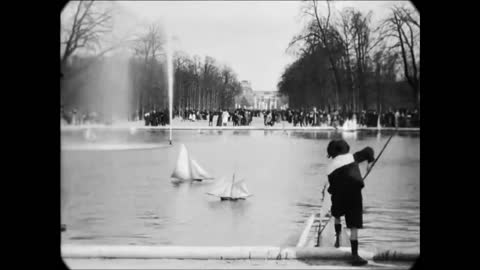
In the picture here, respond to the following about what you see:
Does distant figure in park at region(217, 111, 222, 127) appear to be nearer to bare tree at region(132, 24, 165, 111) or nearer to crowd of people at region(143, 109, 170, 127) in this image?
crowd of people at region(143, 109, 170, 127)

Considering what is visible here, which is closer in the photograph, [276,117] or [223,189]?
[223,189]

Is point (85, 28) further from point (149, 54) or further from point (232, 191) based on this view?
point (232, 191)

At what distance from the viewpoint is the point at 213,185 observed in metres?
7.84

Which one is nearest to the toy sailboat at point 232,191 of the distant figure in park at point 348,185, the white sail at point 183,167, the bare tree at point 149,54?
the white sail at point 183,167

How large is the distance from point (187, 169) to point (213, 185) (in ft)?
1.64

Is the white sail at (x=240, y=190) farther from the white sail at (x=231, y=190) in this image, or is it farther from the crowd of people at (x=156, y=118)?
the crowd of people at (x=156, y=118)

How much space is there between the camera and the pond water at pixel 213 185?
23.2 feet

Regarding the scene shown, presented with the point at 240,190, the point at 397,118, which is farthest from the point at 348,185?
the point at 240,190

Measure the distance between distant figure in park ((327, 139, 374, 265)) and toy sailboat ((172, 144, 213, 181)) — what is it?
1.93m

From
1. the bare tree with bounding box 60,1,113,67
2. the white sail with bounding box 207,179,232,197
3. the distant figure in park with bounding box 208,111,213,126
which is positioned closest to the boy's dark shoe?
the white sail with bounding box 207,179,232,197

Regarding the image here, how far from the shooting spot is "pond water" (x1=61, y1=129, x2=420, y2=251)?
7.09 m
